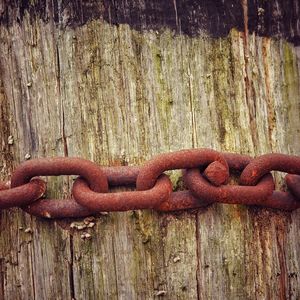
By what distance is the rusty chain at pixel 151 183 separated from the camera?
1.49 m

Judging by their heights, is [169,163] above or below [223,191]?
above

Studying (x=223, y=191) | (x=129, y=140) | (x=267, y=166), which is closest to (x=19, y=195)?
(x=129, y=140)

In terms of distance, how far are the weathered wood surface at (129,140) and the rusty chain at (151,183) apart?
0.22 feet

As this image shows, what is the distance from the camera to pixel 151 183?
60.3 inches

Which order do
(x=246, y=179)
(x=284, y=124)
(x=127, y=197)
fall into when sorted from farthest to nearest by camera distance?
(x=284, y=124) → (x=246, y=179) → (x=127, y=197)

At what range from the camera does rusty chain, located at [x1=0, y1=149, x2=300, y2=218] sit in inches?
58.6

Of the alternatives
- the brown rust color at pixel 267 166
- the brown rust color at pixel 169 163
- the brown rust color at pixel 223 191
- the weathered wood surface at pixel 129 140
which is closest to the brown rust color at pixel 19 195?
the weathered wood surface at pixel 129 140

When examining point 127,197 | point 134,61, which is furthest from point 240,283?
point 134,61

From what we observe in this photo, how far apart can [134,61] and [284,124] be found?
64 cm

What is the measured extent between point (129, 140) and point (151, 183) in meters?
0.20

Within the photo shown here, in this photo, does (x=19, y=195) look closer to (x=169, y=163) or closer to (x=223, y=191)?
(x=169, y=163)

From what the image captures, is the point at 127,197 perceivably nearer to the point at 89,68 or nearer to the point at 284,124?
the point at 89,68

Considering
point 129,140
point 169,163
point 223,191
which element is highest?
point 129,140

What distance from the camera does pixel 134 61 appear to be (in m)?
1.65
